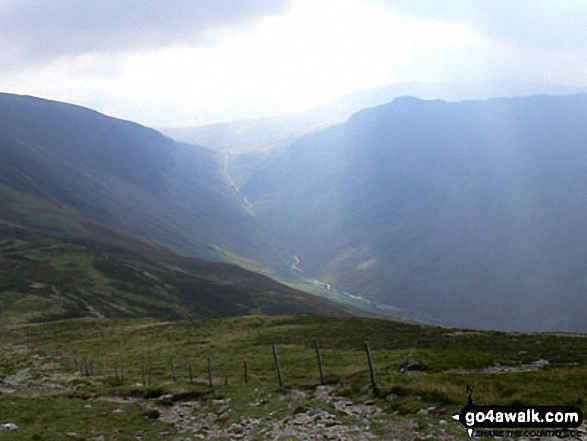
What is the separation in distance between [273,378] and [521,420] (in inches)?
899

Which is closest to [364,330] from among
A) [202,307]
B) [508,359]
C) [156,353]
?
[156,353]

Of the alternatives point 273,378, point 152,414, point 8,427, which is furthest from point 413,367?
point 8,427

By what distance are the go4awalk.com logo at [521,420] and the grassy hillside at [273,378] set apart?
67 centimetres

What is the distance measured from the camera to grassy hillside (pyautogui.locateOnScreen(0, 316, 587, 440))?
22.9 m

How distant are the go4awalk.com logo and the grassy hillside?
0.67m

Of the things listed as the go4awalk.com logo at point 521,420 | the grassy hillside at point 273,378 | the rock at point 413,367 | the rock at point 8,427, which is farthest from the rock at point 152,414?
the rock at point 413,367

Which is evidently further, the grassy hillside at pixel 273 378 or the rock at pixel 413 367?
the rock at pixel 413 367

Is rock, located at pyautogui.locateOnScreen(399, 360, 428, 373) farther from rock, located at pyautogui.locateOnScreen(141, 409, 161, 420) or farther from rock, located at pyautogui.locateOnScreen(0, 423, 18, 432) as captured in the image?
rock, located at pyautogui.locateOnScreen(0, 423, 18, 432)

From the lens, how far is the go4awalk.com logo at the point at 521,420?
1798cm

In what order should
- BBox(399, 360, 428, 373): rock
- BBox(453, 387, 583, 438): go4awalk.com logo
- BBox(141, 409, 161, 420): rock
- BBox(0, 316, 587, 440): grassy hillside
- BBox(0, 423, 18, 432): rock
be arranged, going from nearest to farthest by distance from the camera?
BBox(453, 387, 583, 438): go4awalk.com logo → BBox(0, 316, 587, 440): grassy hillside → BBox(0, 423, 18, 432): rock → BBox(141, 409, 161, 420): rock → BBox(399, 360, 428, 373): rock

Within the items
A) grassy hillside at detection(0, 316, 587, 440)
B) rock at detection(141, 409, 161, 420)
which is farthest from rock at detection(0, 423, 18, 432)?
rock at detection(141, 409, 161, 420)

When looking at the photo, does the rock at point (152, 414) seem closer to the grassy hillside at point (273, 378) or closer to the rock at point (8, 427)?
the grassy hillside at point (273, 378)

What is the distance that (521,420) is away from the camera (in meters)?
18.8

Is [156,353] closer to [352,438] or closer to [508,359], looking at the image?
[508,359]
